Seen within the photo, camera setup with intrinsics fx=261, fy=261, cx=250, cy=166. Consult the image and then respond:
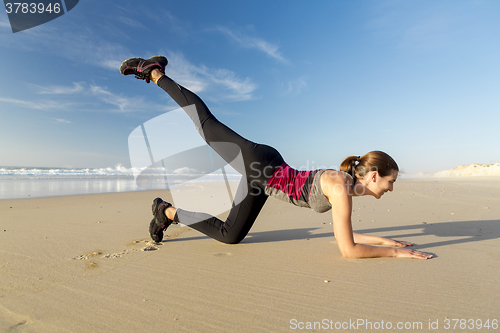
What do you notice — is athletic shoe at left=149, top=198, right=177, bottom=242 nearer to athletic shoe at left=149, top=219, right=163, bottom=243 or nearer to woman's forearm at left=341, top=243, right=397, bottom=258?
athletic shoe at left=149, top=219, right=163, bottom=243

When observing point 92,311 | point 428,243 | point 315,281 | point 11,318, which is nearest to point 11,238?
point 11,318

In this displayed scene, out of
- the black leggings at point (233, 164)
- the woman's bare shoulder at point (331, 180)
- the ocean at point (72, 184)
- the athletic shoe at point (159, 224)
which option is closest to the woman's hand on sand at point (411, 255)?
the woman's bare shoulder at point (331, 180)

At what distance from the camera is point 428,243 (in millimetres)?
3225

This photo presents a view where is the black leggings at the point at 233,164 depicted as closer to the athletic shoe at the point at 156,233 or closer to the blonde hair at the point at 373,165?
the athletic shoe at the point at 156,233

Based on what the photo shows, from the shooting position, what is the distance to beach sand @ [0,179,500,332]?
1.49m

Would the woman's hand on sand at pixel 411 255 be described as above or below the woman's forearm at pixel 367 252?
below

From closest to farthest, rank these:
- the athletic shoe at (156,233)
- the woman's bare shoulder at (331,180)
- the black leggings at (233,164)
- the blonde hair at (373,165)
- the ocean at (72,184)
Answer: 1. the woman's bare shoulder at (331,180)
2. the blonde hair at (373,165)
3. the black leggings at (233,164)
4. the athletic shoe at (156,233)
5. the ocean at (72,184)

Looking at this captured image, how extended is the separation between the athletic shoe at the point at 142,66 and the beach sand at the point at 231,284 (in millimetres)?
2148

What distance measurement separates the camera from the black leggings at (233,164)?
2.77 m

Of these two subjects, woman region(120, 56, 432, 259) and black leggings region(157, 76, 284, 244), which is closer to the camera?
woman region(120, 56, 432, 259)

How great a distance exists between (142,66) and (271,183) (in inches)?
88.7

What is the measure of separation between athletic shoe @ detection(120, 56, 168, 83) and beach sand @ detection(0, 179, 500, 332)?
215 centimetres

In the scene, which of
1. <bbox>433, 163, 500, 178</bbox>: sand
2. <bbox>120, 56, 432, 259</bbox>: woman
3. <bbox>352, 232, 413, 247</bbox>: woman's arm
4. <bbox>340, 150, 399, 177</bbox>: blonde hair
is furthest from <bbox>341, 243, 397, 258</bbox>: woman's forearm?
<bbox>433, 163, 500, 178</bbox>: sand

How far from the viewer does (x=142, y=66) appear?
11.0 ft
